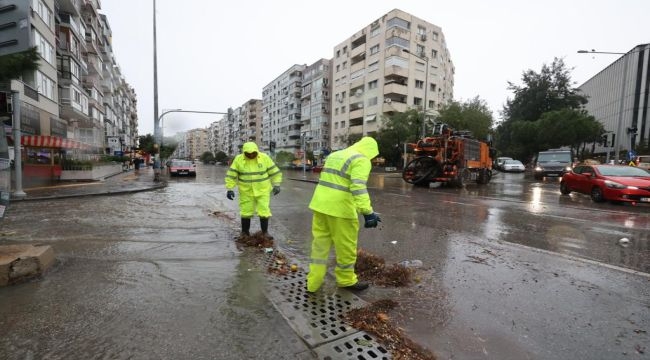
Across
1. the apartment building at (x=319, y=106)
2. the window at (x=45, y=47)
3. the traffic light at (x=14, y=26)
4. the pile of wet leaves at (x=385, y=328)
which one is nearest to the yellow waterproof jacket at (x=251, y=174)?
the traffic light at (x=14, y=26)

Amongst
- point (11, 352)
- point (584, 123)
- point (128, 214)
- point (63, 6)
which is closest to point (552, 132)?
point (584, 123)

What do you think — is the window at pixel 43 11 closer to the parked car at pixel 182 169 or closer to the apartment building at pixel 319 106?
the parked car at pixel 182 169

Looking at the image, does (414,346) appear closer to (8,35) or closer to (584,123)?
(8,35)

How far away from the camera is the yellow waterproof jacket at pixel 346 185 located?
3.32 m

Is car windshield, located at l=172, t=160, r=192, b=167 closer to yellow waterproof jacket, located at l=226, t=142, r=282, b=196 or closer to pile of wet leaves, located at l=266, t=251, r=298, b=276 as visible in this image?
yellow waterproof jacket, located at l=226, t=142, r=282, b=196

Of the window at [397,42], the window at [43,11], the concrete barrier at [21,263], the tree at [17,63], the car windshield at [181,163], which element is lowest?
the concrete barrier at [21,263]

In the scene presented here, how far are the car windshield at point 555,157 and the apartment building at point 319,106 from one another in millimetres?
43037

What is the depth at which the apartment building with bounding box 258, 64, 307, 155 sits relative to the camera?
79188 mm

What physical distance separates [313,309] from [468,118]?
3591 centimetres

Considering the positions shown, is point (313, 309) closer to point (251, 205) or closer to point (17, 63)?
point (251, 205)

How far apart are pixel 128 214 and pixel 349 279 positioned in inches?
261

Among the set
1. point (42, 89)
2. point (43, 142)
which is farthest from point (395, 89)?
point (43, 142)

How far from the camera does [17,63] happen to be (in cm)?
398

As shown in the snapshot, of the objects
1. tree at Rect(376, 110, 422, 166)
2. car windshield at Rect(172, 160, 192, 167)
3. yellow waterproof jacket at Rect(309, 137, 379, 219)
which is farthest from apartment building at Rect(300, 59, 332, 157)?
yellow waterproof jacket at Rect(309, 137, 379, 219)
